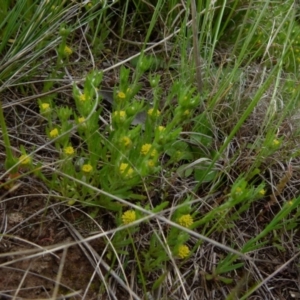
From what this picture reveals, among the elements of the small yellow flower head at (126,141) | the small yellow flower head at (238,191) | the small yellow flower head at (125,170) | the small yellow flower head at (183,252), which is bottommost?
the small yellow flower head at (183,252)

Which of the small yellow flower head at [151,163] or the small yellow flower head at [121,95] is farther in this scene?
the small yellow flower head at [121,95]

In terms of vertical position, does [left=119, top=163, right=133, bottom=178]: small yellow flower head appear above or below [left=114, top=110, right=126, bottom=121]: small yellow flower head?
below

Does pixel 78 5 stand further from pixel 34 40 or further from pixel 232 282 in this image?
pixel 232 282

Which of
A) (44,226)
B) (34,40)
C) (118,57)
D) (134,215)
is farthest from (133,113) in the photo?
Result: (118,57)

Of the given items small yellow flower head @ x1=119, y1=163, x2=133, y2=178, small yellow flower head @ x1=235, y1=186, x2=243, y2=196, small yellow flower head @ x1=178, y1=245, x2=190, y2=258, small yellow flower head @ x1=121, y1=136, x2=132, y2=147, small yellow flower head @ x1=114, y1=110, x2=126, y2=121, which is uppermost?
small yellow flower head @ x1=114, y1=110, x2=126, y2=121

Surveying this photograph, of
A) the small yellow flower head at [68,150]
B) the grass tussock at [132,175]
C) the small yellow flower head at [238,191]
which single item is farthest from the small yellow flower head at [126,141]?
the small yellow flower head at [238,191]

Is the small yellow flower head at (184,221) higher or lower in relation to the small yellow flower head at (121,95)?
lower

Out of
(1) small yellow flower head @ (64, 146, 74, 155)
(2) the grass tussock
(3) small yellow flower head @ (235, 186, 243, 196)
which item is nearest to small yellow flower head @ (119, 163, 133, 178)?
(2) the grass tussock

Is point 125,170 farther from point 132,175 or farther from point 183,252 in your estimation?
point 183,252

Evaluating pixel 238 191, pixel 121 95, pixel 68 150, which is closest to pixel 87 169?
pixel 68 150

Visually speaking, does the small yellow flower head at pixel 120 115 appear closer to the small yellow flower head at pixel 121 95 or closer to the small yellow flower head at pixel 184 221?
the small yellow flower head at pixel 121 95

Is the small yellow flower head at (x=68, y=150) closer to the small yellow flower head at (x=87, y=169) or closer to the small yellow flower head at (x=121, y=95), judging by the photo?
the small yellow flower head at (x=87, y=169)

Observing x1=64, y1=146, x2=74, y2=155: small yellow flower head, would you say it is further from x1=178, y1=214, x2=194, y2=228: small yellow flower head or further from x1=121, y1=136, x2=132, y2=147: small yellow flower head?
x1=178, y1=214, x2=194, y2=228: small yellow flower head
